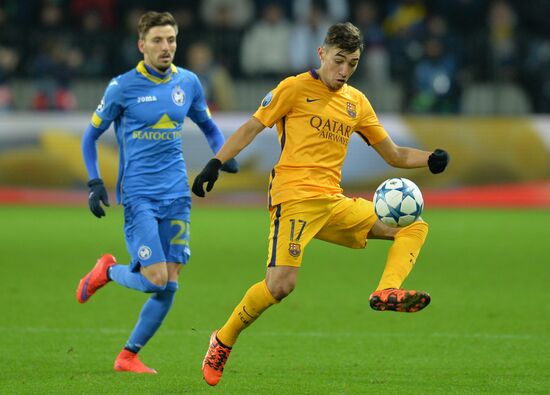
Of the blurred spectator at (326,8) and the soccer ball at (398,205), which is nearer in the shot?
the soccer ball at (398,205)

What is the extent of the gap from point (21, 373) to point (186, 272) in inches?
200

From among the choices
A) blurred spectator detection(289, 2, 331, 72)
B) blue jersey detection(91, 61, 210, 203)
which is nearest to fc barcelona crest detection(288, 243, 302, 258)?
blue jersey detection(91, 61, 210, 203)

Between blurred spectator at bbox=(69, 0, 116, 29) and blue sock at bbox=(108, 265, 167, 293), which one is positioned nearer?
blue sock at bbox=(108, 265, 167, 293)

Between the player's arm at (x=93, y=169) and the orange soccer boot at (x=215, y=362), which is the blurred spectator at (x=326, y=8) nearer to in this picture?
the player's arm at (x=93, y=169)

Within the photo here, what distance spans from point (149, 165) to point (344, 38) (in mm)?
1707

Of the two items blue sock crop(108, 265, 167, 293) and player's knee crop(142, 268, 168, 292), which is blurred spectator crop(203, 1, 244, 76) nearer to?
blue sock crop(108, 265, 167, 293)

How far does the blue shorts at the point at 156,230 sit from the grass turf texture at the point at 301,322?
750 millimetres

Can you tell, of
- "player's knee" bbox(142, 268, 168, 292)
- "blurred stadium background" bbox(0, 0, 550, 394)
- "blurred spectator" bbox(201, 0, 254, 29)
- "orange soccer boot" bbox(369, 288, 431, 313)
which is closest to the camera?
"orange soccer boot" bbox(369, 288, 431, 313)

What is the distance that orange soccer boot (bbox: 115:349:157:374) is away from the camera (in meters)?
7.33

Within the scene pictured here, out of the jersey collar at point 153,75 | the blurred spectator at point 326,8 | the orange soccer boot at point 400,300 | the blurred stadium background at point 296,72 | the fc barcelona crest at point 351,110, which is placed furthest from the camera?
Answer: the blurred spectator at point 326,8

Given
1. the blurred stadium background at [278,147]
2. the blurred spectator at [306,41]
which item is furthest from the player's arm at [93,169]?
the blurred spectator at [306,41]

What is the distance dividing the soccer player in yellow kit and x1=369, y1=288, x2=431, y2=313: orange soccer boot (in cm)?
27

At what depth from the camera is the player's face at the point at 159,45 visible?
24.3 ft

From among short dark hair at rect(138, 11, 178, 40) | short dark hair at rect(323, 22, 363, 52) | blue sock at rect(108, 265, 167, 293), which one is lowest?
blue sock at rect(108, 265, 167, 293)
